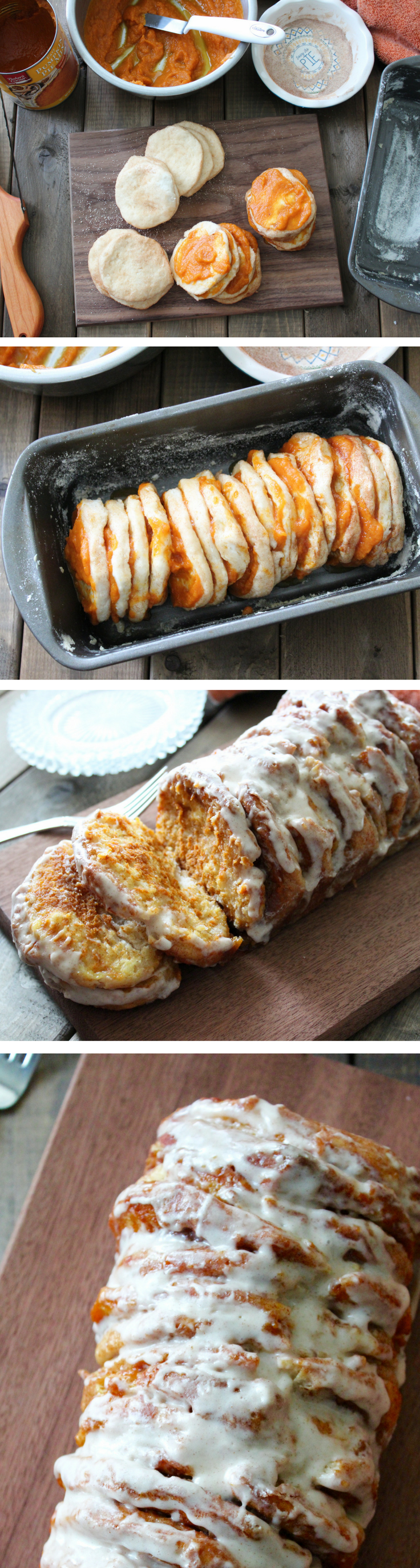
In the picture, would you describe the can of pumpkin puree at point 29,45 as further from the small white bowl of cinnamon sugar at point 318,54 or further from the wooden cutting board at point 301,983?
the wooden cutting board at point 301,983

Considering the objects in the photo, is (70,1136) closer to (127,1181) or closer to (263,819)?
(127,1181)

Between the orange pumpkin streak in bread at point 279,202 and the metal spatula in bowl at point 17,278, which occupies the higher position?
the metal spatula in bowl at point 17,278

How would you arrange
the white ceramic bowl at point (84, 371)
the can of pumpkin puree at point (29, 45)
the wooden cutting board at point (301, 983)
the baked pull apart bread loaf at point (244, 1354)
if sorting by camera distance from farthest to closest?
the can of pumpkin puree at point (29, 45) < the white ceramic bowl at point (84, 371) < the wooden cutting board at point (301, 983) < the baked pull apart bread loaf at point (244, 1354)

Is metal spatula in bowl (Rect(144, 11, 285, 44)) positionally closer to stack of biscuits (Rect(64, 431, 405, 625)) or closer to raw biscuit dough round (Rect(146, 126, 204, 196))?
raw biscuit dough round (Rect(146, 126, 204, 196))

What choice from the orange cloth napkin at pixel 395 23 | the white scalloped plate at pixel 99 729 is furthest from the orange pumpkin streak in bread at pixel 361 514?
the orange cloth napkin at pixel 395 23

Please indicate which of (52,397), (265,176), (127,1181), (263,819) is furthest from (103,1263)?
(265,176)

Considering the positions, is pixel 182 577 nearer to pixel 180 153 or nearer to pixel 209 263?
pixel 209 263

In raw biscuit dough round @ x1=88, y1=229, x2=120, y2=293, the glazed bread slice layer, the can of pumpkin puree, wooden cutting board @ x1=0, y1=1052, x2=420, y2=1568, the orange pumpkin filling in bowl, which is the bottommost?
wooden cutting board @ x1=0, y1=1052, x2=420, y2=1568

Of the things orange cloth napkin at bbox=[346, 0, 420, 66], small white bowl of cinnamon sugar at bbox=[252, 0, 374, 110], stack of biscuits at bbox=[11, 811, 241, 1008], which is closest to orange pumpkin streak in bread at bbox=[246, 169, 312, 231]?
small white bowl of cinnamon sugar at bbox=[252, 0, 374, 110]
